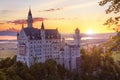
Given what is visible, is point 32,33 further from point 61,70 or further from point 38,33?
point 61,70

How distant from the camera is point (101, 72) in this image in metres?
88.7

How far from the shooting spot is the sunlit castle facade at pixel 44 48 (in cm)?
8049

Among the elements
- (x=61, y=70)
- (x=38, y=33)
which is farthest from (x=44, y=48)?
(x=61, y=70)

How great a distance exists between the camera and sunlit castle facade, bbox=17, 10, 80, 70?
264 ft

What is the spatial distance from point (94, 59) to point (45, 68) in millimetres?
24267

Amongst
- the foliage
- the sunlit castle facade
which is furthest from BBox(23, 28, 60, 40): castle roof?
the foliage

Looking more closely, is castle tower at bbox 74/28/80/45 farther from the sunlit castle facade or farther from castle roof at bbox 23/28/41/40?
castle roof at bbox 23/28/41/40

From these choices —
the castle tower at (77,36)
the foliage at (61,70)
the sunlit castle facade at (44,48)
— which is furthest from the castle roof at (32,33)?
the castle tower at (77,36)

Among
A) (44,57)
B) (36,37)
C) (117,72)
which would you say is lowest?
(117,72)

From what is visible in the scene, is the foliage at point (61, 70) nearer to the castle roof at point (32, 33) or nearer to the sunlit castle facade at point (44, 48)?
the sunlit castle facade at point (44, 48)

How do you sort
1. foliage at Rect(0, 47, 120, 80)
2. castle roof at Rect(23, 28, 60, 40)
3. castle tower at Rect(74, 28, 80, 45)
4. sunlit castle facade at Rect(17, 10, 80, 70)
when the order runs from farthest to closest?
castle tower at Rect(74, 28, 80, 45) < castle roof at Rect(23, 28, 60, 40) < sunlit castle facade at Rect(17, 10, 80, 70) < foliage at Rect(0, 47, 120, 80)

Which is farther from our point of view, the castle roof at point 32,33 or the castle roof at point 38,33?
the castle roof at point 38,33

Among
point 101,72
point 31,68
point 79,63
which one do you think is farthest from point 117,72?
point 31,68

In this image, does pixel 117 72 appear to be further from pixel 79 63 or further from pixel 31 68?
pixel 31 68
